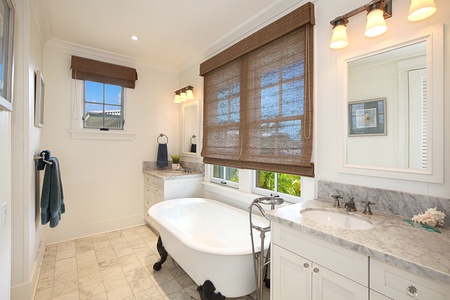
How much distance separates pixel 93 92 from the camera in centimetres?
330

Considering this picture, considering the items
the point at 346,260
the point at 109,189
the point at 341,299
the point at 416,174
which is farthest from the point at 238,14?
the point at 109,189

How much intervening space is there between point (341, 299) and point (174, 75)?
12.8ft

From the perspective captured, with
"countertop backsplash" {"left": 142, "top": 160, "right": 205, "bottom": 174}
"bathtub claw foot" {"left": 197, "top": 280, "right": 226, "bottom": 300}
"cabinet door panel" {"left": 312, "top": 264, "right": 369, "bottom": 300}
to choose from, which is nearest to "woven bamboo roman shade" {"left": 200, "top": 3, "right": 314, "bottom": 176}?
"countertop backsplash" {"left": 142, "top": 160, "right": 205, "bottom": 174}

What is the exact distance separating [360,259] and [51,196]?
273 centimetres

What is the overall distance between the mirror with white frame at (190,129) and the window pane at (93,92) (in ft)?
4.26

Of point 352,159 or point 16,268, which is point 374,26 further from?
point 16,268

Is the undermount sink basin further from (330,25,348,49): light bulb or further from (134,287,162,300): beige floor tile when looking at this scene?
(134,287,162,300): beige floor tile

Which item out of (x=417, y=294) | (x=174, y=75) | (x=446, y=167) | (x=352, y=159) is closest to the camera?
(x=417, y=294)

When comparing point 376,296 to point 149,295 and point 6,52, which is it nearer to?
point 149,295

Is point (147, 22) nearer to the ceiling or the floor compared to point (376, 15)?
nearer to the ceiling

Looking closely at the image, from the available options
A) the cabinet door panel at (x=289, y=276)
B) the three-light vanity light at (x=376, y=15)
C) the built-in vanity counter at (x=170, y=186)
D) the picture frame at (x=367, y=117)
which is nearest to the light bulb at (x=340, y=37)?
the three-light vanity light at (x=376, y=15)

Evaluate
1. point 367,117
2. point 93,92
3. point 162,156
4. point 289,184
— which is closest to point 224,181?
point 289,184

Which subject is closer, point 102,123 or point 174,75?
point 102,123

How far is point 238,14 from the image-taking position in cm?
231
